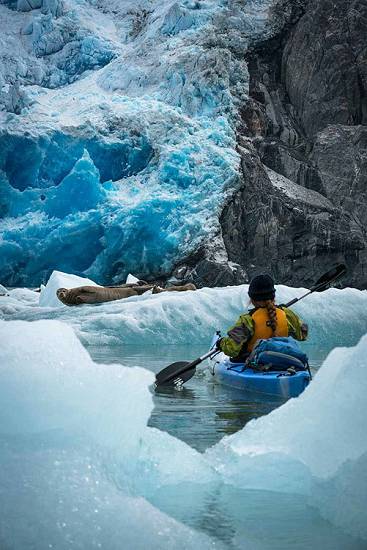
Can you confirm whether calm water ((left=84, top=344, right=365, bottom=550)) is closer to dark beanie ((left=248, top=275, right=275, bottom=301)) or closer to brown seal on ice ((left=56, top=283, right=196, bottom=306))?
dark beanie ((left=248, top=275, right=275, bottom=301))

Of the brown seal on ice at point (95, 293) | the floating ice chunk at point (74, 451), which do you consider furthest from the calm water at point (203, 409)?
the brown seal on ice at point (95, 293)

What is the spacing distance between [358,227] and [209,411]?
13738mm

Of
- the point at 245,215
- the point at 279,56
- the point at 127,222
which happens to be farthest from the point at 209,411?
the point at 279,56

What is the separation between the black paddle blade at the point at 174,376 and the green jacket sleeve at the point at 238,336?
37 cm

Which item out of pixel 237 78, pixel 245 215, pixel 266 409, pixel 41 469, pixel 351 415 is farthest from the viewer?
pixel 237 78

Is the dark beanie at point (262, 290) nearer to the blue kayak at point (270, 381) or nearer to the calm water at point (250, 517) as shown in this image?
the blue kayak at point (270, 381)

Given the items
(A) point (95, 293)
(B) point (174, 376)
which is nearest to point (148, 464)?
(B) point (174, 376)

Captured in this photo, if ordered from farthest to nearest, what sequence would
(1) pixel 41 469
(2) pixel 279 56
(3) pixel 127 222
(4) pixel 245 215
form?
(2) pixel 279 56
(4) pixel 245 215
(3) pixel 127 222
(1) pixel 41 469

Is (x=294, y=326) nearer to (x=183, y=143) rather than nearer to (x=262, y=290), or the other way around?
(x=262, y=290)

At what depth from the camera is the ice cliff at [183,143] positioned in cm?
1513

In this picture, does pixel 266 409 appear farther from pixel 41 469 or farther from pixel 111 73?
pixel 111 73

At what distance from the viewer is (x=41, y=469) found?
5.49 feet

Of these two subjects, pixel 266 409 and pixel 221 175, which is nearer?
pixel 266 409

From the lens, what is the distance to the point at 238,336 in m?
4.63
